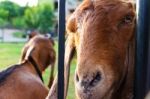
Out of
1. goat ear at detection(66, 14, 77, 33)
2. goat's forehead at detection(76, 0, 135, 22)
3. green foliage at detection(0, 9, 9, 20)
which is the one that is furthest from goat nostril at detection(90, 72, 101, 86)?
green foliage at detection(0, 9, 9, 20)

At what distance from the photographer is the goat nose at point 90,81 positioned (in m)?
2.29

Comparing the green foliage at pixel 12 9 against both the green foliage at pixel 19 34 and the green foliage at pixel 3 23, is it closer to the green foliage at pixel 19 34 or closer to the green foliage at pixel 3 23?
the green foliage at pixel 3 23

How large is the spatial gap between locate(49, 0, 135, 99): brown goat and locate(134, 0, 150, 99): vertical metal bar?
14 centimetres

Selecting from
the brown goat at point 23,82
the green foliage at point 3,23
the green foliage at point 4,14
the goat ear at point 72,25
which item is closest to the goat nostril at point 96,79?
the goat ear at point 72,25

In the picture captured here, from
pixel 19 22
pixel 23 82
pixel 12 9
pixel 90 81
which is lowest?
pixel 19 22

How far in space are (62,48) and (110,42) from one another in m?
0.27

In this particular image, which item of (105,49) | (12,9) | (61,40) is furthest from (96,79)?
(12,9)

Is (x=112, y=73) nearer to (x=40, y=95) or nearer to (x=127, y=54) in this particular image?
(x=127, y=54)

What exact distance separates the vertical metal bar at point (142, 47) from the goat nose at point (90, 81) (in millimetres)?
224

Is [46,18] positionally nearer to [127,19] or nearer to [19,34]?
[19,34]

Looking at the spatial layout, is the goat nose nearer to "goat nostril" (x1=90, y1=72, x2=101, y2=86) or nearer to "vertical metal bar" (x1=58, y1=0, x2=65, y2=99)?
"goat nostril" (x1=90, y1=72, x2=101, y2=86)

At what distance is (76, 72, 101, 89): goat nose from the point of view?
2.29 m

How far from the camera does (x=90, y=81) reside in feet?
7.54

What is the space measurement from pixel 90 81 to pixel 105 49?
233 mm
